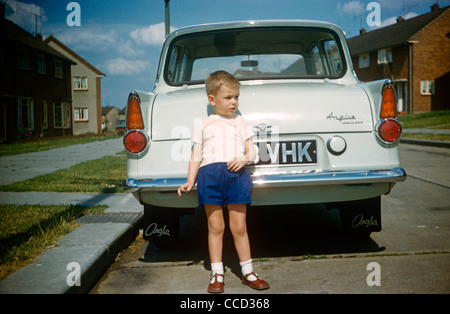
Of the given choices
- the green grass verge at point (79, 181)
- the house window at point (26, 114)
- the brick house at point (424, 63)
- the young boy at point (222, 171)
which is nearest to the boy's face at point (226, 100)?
the young boy at point (222, 171)

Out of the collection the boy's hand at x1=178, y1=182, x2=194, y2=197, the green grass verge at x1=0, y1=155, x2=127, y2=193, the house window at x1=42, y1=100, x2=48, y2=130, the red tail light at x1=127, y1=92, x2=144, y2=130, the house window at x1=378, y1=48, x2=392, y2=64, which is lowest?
the green grass verge at x1=0, y1=155, x2=127, y2=193

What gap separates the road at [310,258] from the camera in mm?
2832

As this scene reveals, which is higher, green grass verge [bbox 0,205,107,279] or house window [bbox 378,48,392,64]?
house window [bbox 378,48,392,64]

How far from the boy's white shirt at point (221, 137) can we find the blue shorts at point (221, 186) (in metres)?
0.07

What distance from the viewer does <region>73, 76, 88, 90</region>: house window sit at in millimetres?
40656

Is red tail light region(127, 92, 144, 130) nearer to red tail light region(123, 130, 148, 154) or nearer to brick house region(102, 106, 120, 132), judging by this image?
red tail light region(123, 130, 148, 154)

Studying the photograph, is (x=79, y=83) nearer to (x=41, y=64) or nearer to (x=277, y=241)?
(x=41, y=64)

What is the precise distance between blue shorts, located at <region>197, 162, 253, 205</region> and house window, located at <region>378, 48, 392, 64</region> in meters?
36.8

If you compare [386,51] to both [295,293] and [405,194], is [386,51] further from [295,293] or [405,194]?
[295,293]

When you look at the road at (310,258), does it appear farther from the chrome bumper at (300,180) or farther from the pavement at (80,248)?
the chrome bumper at (300,180)

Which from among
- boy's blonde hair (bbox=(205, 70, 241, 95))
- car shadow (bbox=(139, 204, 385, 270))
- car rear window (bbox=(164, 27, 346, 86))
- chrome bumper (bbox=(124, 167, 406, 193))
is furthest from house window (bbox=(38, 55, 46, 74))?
boy's blonde hair (bbox=(205, 70, 241, 95))

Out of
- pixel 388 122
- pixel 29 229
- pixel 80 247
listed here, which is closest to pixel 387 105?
pixel 388 122
